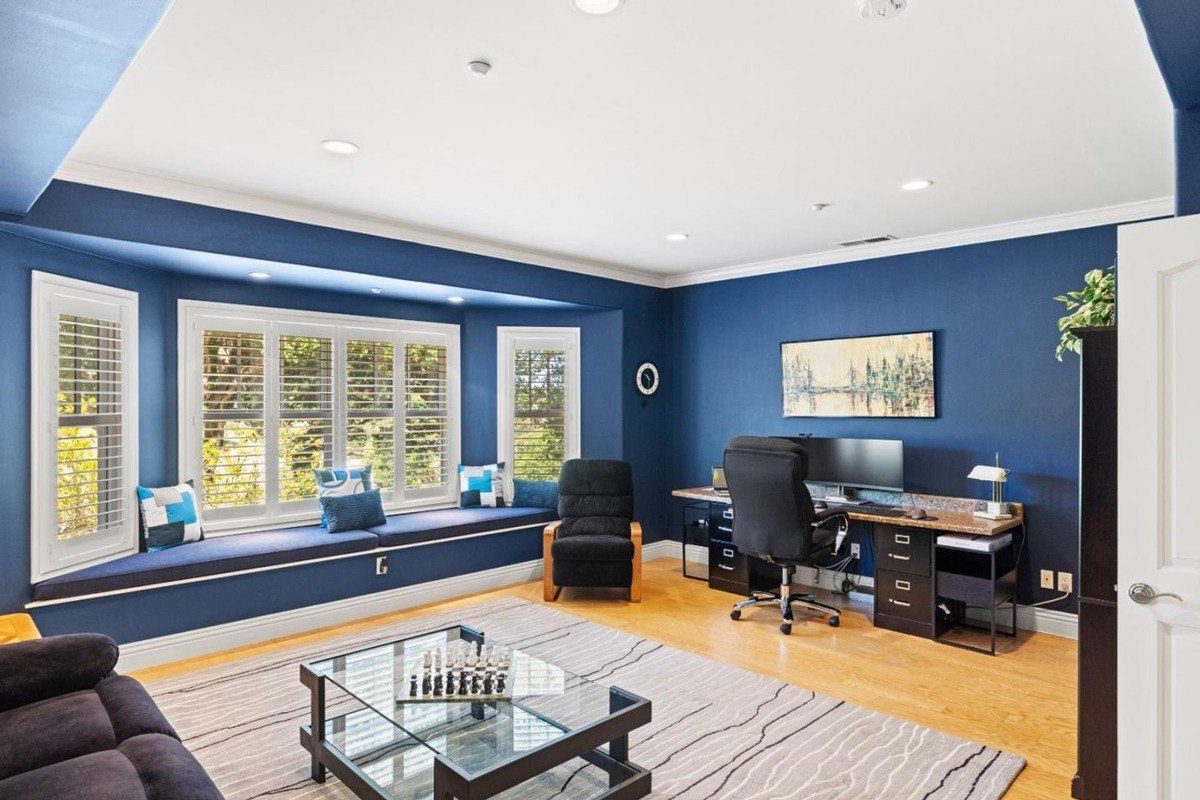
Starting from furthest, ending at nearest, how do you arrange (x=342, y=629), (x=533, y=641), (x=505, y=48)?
(x=342, y=629), (x=533, y=641), (x=505, y=48)

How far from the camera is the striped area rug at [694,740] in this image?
8.22ft

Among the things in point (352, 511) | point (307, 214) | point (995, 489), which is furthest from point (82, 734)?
point (995, 489)

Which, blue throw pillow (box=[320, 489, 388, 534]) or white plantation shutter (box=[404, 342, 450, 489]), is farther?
white plantation shutter (box=[404, 342, 450, 489])

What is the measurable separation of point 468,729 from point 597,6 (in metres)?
2.35

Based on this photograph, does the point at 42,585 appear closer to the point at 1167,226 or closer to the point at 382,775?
the point at 382,775

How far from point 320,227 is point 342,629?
8.23 ft

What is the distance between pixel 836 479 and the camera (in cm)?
486

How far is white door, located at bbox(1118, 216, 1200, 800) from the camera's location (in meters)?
1.87

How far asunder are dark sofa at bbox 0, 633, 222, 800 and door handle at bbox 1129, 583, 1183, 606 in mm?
2601

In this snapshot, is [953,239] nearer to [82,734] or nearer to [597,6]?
[597,6]

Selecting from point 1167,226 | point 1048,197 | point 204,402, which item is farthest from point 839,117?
point 204,402

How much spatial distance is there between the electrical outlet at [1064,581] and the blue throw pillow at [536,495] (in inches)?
140

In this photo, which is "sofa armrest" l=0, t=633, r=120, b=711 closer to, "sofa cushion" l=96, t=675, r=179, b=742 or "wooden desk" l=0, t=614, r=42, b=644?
"sofa cushion" l=96, t=675, r=179, b=742

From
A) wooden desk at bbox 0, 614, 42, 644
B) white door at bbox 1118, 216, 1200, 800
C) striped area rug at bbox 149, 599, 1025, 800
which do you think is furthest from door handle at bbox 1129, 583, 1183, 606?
wooden desk at bbox 0, 614, 42, 644
